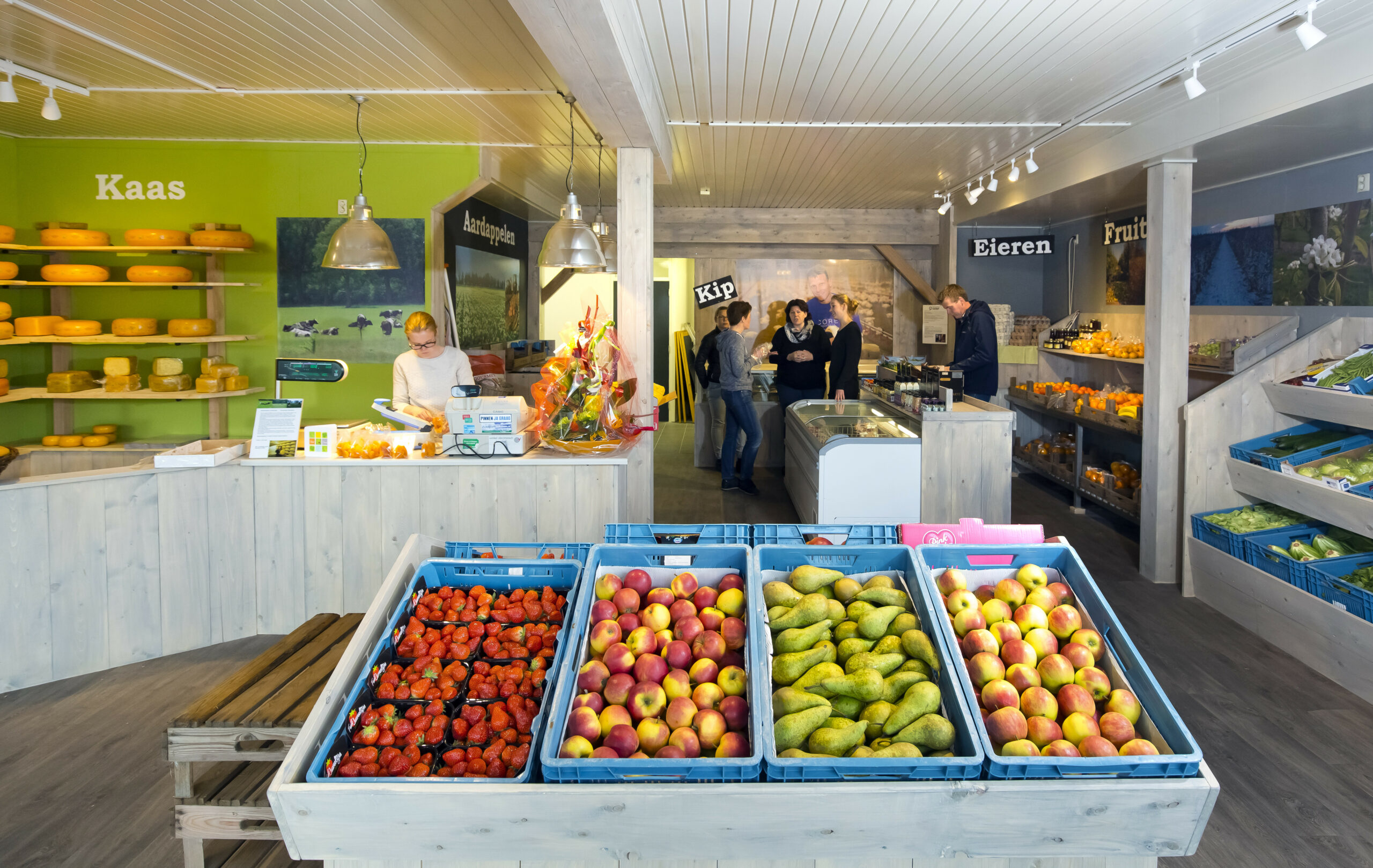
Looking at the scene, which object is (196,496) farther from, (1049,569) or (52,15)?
(1049,569)

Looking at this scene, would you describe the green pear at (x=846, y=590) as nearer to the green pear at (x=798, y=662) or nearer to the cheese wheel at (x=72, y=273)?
the green pear at (x=798, y=662)

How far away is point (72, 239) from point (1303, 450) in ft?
25.8

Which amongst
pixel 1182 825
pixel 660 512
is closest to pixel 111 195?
pixel 660 512

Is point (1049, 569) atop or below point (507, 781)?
atop

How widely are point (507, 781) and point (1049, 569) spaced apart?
158 cm

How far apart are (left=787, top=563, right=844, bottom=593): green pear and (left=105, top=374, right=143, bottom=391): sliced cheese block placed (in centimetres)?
578

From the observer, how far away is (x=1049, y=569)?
2.55 metres

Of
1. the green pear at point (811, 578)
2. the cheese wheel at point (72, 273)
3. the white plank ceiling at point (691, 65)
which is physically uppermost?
the white plank ceiling at point (691, 65)

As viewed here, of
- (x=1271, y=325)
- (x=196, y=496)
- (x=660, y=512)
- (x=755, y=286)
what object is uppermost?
(x=755, y=286)

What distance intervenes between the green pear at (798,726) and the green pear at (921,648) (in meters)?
0.29

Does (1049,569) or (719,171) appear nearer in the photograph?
(1049,569)

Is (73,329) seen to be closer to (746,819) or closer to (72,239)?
(72,239)

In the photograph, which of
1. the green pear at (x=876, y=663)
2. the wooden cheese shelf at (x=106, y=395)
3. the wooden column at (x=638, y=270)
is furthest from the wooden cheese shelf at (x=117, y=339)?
the green pear at (x=876, y=663)

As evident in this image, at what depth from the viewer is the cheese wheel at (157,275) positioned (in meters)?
6.34
